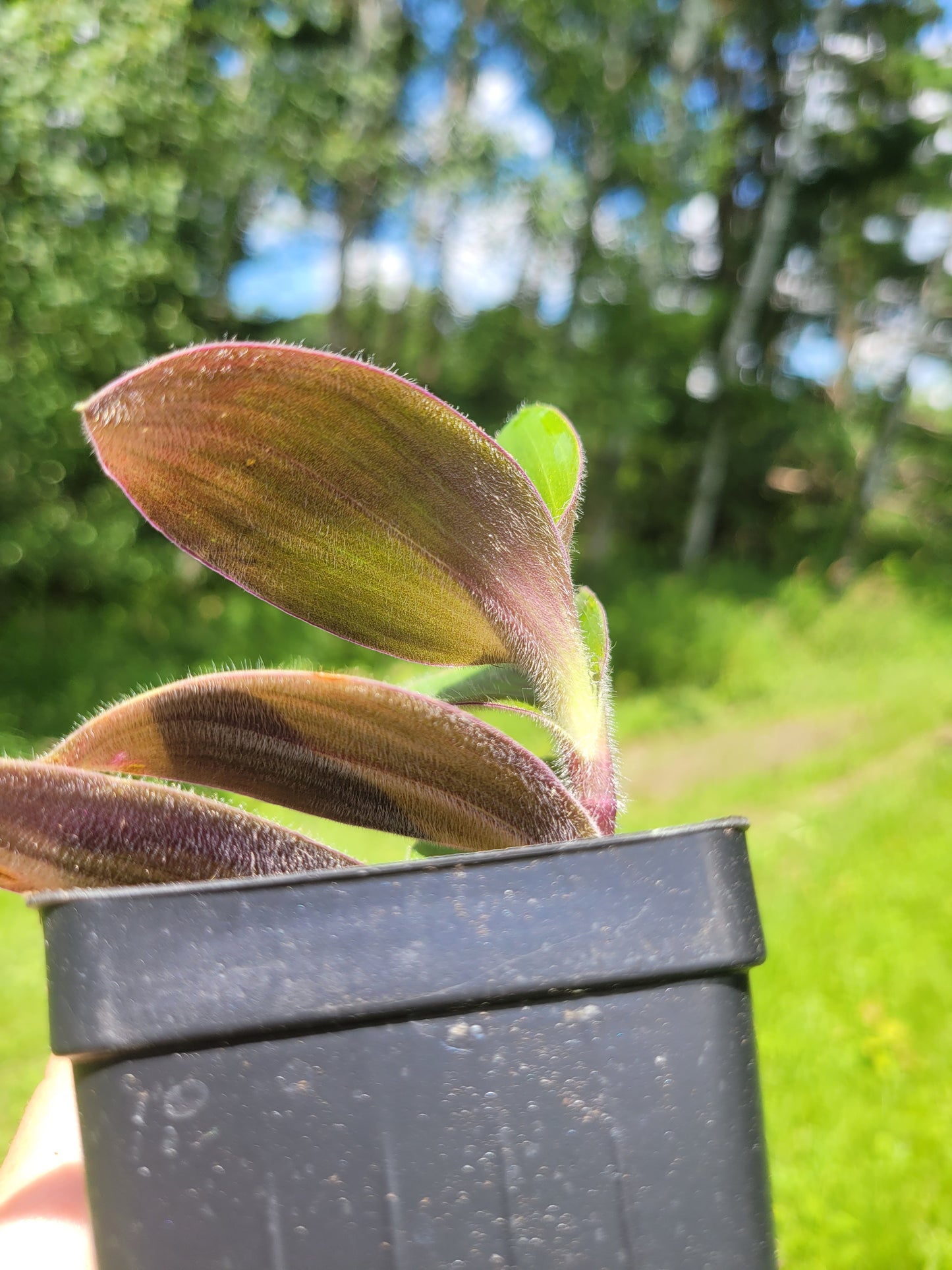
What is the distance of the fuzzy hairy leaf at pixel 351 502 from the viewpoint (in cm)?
38

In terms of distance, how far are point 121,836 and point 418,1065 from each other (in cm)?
15

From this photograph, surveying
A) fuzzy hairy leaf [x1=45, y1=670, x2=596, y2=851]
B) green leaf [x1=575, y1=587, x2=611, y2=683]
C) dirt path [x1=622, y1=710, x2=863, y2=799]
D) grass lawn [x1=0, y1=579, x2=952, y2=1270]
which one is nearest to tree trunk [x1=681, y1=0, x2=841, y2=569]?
grass lawn [x1=0, y1=579, x2=952, y2=1270]

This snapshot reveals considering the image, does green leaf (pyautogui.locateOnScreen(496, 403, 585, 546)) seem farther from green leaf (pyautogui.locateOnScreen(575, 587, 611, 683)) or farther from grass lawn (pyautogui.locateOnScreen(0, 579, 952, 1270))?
grass lawn (pyautogui.locateOnScreen(0, 579, 952, 1270))

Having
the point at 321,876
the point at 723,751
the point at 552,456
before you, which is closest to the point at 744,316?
the point at 723,751

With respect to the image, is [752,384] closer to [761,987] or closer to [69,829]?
[761,987]

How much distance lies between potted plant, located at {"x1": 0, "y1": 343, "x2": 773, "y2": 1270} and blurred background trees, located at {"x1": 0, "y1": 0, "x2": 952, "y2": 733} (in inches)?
138

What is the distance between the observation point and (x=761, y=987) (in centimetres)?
227

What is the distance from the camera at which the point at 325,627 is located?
0.50 m

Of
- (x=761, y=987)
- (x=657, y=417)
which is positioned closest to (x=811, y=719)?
(x=657, y=417)

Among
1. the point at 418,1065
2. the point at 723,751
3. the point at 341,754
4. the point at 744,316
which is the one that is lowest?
the point at 418,1065

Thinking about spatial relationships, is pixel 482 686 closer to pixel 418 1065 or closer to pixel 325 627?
pixel 325 627

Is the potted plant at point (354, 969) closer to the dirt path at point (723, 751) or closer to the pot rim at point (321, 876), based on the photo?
the pot rim at point (321, 876)

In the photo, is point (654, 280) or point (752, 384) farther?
point (752, 384)

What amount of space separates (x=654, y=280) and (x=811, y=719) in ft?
12.6
